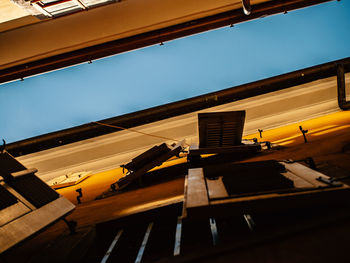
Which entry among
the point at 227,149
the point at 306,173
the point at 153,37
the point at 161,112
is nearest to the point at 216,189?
the point at 306,173

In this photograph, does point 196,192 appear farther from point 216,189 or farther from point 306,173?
point 306,173

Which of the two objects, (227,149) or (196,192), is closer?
(196,192)

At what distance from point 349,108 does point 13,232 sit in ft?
24.9

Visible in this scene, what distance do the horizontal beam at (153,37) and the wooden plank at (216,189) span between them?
4.58m

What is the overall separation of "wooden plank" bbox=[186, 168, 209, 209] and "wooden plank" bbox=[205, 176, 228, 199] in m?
0.03

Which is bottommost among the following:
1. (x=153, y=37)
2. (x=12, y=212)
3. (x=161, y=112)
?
(x=12, y=212)

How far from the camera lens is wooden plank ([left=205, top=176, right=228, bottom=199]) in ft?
3.82

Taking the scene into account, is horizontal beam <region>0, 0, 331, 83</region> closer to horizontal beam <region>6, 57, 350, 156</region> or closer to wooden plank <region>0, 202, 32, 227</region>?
horizontal beam <region>6, 57, 350, 156</region>

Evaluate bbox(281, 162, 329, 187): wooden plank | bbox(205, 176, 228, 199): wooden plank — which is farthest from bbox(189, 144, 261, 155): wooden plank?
bbox(205, 176, 228, 199): wooden plank

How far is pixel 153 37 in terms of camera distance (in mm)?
5133

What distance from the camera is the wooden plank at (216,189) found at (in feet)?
3.82

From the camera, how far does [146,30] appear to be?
5074 millimetres

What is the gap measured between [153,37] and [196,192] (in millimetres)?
4770

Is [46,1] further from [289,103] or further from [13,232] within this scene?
[289,103]
